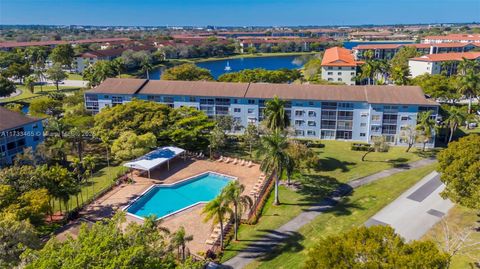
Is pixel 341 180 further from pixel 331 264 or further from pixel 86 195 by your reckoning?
pixel 86 195

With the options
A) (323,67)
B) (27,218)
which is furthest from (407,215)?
(323,67)

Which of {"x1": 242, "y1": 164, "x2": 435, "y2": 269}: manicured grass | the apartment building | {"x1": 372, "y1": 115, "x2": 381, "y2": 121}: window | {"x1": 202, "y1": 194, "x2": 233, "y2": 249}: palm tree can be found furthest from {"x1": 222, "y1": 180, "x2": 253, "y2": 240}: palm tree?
{"x1": 372, "y1": 115, "x2": 381, "y2": 121}: window

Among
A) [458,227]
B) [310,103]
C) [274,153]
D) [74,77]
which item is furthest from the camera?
[74,77]

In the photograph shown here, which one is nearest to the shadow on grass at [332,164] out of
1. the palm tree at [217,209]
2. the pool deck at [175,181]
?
the pool deck at [175,181]

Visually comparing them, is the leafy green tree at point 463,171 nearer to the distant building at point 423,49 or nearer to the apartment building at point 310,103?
the apartment building at point 310,103

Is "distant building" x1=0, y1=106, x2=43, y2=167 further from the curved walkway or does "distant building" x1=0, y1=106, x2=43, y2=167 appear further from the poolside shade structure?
the curved walkway

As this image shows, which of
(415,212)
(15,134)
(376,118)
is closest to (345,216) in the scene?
(415,212)

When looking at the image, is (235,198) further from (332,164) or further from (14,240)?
(332,164)
